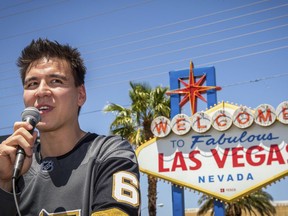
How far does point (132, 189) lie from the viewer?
210 centimetres

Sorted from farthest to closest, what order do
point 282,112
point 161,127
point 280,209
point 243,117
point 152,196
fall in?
1. point 280,209
2. point 152,196
3. point 161,127
4. point 243,117
5. point 282,112

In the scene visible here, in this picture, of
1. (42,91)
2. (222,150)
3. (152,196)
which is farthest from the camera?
(152,196)

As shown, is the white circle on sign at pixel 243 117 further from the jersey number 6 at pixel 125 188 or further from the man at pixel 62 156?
the jersey number 6 at pixel 125 188

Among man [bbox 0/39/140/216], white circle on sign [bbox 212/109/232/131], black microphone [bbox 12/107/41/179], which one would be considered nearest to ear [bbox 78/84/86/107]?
man [bbox 0/39/140/216]

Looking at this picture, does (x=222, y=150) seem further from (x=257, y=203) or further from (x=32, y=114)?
(x=257, y=203)

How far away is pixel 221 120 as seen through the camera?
12.2 meters

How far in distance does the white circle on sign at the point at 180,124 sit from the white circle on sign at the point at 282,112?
2.70m

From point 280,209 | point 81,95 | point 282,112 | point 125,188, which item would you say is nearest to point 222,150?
point 282,112

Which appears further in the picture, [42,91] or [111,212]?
[42,91]

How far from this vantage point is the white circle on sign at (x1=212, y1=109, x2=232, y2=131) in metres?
12.2

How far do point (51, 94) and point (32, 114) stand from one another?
0.77 ft

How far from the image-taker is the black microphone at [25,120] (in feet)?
6.56

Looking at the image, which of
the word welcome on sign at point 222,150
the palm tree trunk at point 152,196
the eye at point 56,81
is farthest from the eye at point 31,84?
the palm tree trunk at point 152,196

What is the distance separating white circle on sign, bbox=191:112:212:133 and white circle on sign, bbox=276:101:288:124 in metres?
2.02
